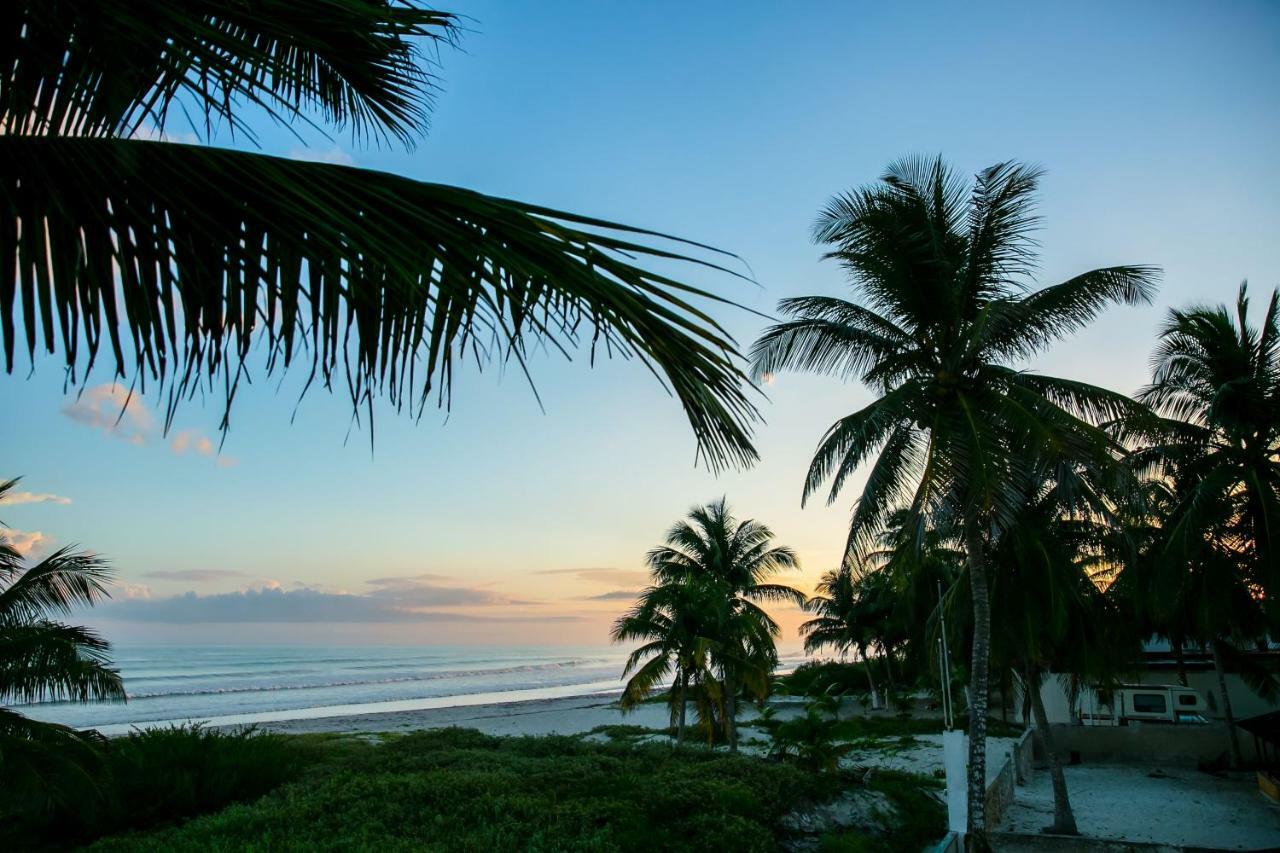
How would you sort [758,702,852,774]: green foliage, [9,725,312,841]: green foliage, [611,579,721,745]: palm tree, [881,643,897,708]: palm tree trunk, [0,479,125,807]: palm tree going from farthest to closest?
[881,643,897,708]: palm tree trunk < [611,579,721,745]: palm tree < [758,702,852,774]: green foliage < [9,725,312,841]: green foliage < [0,479,125,807]: palm tree

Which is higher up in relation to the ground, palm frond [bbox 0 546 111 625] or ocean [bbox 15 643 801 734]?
palm frond [bbox 0 546 111 625]

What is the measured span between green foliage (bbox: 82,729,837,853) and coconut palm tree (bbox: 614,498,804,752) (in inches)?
230

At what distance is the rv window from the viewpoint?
25205 mm

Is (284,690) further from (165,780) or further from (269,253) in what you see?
(269,253)

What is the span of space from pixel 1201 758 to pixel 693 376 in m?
25.8

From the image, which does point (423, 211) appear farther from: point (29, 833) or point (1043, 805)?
point (1043, 805)

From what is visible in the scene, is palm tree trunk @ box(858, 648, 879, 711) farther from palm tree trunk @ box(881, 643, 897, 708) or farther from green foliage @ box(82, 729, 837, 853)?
green foliage @ box(82, 729, 837, 853)

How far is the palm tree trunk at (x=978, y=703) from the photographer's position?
11.0 meters

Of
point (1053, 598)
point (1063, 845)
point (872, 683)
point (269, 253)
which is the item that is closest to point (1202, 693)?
point (872, 683)

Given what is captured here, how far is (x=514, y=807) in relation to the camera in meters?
11.5

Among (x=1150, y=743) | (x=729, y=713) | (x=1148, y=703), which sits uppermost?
(x=1148, y=703)

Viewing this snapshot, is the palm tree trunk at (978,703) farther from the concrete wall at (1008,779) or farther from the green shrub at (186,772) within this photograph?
the green shrub at (186,772)

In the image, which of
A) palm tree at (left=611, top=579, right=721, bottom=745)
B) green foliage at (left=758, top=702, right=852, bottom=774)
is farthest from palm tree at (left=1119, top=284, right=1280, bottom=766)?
palm tree at (left=611, top=579, right=721, bottom=745)

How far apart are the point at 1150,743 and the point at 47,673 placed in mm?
24237
